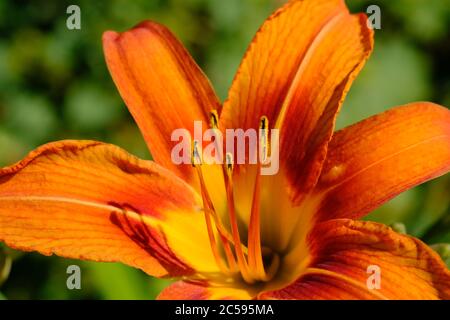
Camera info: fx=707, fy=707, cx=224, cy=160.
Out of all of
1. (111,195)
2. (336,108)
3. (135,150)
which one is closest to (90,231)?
(111,195)

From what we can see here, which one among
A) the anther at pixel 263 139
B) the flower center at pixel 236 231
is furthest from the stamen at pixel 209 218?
the anther at pixel 263 139

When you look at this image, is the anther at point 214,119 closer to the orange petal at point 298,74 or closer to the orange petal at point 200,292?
the orange petal at point 298,74

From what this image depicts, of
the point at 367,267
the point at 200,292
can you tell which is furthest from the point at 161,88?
the point at 367,267

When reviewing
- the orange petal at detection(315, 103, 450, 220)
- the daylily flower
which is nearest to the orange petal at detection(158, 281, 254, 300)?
the daylily flower

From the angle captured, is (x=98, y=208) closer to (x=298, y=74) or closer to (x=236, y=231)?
(x=236, y=231)

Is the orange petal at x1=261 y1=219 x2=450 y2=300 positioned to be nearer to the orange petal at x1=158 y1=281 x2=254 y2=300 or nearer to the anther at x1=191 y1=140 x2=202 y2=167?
the orange petal at x1=158 y1=281 x2=254 y2=300

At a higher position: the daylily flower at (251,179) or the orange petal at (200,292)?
the daylily flower at (251,179)

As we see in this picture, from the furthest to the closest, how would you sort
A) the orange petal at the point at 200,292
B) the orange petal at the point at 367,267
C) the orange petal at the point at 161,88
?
1. the orange petal at the point at 161,88
2. the orange petal at the point at 200,292
3. the orange petal at the point at 367,267
